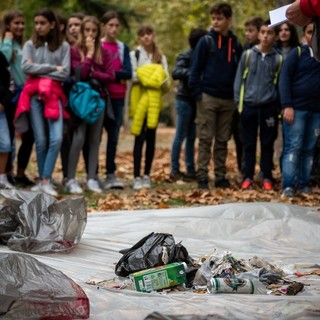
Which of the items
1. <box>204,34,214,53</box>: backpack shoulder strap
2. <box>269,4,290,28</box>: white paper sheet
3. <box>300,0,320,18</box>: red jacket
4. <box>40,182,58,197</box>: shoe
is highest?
<box>300,0,320,18</box>: red jacket

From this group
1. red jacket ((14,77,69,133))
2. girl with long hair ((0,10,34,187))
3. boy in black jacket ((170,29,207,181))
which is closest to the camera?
red jacket ((14,77,69,133))

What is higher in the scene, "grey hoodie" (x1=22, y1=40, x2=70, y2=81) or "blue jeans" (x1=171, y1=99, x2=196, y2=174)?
"grey hoodie" (x1=22, y1=40, x2=70, y2=81)

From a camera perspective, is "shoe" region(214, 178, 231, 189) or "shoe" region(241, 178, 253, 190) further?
"shoe" region(214, 178, 231, 189)

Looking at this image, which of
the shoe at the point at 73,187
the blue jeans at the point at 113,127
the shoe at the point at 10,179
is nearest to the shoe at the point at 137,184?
the blue jeans at the point at 113,127

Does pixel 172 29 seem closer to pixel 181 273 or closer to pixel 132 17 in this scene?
pixel 132 17

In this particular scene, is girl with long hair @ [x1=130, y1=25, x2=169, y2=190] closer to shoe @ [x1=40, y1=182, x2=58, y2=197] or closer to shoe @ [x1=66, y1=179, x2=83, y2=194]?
shoe @ [x1=66, y1=179, x2=83, y2=194]

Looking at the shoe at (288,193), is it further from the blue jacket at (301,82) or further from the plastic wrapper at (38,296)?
the plastic wrapper at (38,296)

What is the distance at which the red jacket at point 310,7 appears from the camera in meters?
5.64

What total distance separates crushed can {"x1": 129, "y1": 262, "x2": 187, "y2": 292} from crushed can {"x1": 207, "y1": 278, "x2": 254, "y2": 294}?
280 millimetres

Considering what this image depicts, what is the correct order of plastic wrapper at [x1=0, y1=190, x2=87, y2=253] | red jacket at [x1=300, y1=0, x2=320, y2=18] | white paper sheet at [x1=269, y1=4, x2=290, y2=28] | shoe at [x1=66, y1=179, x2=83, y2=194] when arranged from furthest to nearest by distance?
shoe at [x1=66, y1=179, x2=83, y2=194] < plastic wrapper at [x1=0, y1=190, x2=87, y2=253] < white paper sheet at [x1=269, y1=4, x2=290, y2=28] < red jacket at [x1=300, y1=0, x2=320, y2=18]

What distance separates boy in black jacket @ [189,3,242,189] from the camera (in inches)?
473

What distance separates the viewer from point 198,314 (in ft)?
15.3

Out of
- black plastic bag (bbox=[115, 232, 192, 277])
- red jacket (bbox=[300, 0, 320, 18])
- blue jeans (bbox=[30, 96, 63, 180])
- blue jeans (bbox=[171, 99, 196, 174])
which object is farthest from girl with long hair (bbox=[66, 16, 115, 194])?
red jacket (bbox=[300, 0, 320, 18])

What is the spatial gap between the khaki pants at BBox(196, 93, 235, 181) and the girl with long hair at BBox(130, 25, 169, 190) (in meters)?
0.61
